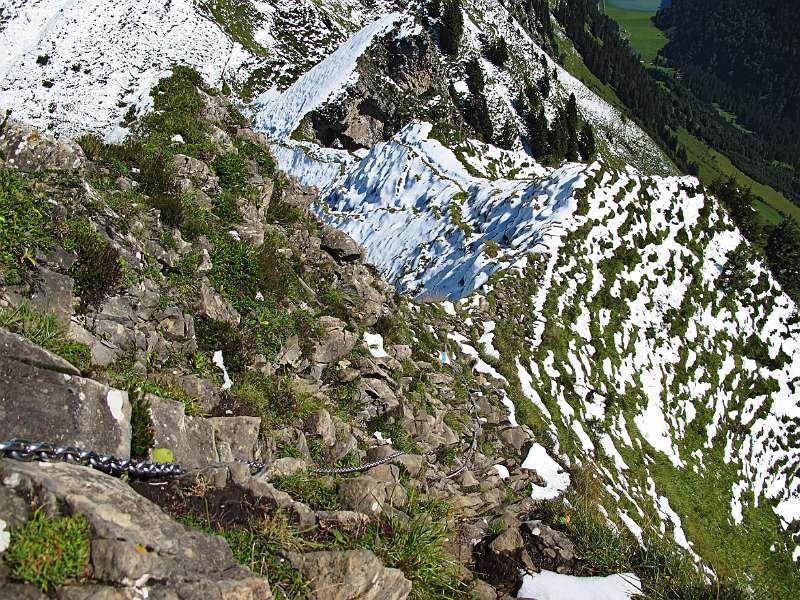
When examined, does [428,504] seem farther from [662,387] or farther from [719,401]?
Result: [719,401]

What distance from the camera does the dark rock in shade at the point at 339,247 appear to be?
51.9 feet

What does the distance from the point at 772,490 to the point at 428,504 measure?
2659 cm

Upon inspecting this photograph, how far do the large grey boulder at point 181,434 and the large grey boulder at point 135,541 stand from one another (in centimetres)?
140

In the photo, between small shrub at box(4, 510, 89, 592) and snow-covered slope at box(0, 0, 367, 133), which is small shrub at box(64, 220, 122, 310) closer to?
small shrub at box(4, 510, 89, 592)

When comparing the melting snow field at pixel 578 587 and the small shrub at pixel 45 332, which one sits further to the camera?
the melting snow field at pixel 578 587

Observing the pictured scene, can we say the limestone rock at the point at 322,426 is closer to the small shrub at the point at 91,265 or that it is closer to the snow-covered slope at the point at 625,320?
the small shrub at the point at 91,265

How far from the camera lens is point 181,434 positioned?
643 centimetres

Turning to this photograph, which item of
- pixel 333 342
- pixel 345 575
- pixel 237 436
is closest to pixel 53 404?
pixel 237 436

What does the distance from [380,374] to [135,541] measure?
26.0 ft

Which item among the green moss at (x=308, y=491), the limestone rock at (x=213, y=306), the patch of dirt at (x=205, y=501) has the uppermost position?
the patch of dirt at (x=205, y=501)

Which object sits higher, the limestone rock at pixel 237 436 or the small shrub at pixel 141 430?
the small shrub at pixel 141 430

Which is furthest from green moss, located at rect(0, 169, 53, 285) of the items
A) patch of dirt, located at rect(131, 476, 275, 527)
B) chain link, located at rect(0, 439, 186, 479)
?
patch of dirt, located at rect(131, 476, 275, 527)

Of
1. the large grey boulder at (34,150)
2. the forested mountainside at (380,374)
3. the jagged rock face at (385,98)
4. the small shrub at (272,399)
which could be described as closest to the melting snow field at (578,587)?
the forested mountainside at (380,374)

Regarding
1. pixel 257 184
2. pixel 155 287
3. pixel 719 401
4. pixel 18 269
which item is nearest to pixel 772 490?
pixel 719 401
